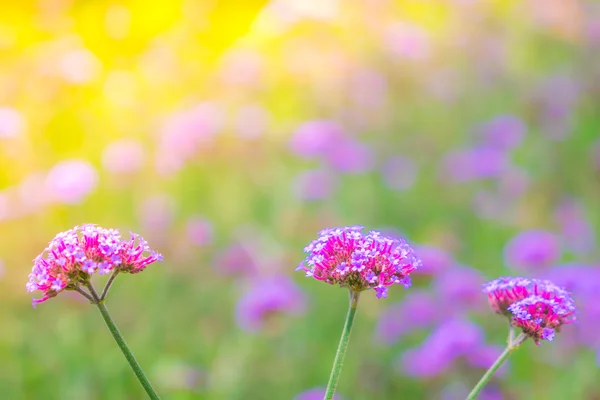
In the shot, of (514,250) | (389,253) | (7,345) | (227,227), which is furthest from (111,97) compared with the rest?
(389,253)

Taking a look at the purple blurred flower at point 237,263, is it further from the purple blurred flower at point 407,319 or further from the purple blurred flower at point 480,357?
the purple blurred flower at point 480,357

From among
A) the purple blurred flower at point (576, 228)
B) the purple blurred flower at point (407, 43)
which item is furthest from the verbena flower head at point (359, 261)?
the purple blurred flower at point (407, 43)

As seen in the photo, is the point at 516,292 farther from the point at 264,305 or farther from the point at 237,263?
the point at 237,263

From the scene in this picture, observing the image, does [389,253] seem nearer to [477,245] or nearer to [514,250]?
[514,250]

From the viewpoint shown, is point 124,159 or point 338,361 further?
point 124,159

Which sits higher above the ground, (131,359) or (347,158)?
(347,158)

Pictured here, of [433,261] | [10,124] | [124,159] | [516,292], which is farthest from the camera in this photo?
[124,159]

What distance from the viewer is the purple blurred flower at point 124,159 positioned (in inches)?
187

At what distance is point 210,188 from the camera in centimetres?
551

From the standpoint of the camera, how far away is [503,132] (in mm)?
5309

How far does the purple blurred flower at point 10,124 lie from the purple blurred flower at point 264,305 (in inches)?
62.2

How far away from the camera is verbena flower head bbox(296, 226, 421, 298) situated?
123cm

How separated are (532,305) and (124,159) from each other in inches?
148

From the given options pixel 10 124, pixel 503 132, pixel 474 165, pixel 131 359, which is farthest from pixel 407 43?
pixel 131 359
